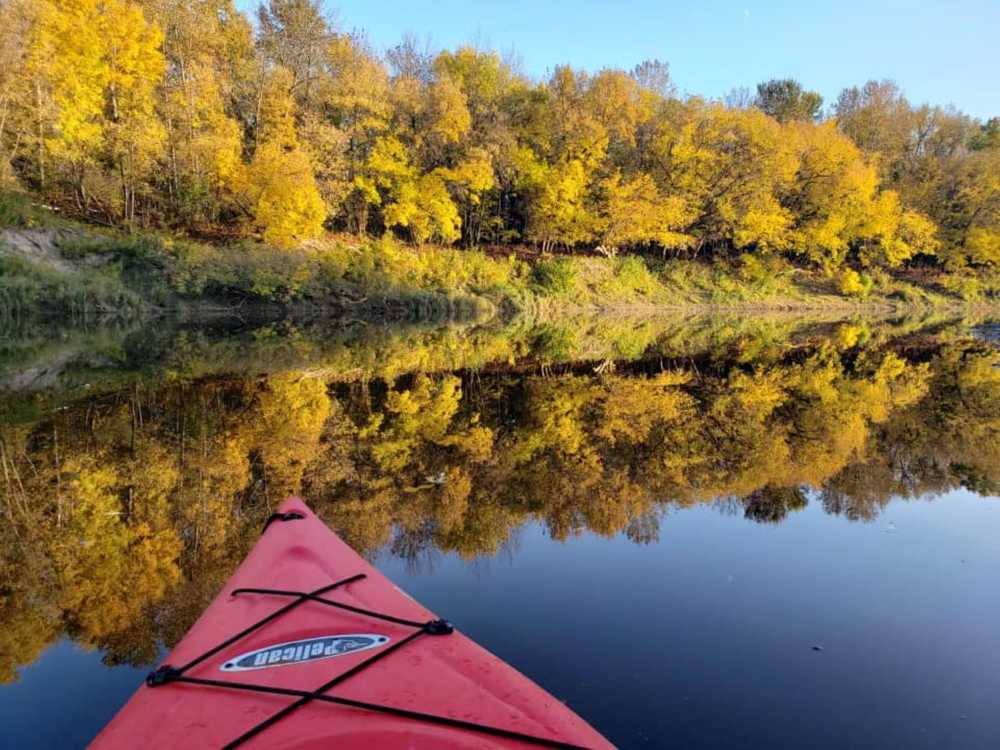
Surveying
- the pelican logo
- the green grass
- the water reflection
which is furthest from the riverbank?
the pelican logo

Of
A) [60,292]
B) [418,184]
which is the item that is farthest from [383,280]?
[60,292]

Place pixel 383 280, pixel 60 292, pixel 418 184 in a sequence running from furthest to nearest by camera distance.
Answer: pixel 418 184
pixel 383 280
pixel 60 292

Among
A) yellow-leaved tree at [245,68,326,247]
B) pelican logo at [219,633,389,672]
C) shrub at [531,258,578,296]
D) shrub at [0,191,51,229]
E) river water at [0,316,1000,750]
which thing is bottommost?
river water at [0,316,1000,750]

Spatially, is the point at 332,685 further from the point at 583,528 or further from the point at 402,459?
the point at 402,459

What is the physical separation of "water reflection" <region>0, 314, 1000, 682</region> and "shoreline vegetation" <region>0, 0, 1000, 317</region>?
11.4 meters

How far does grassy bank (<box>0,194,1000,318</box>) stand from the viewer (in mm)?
18234

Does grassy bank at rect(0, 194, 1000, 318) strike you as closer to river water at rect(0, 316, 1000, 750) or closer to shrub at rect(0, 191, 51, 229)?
shrub at rect(0, 191, 51, 229)

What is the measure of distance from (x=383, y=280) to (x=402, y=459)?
58.8 ft

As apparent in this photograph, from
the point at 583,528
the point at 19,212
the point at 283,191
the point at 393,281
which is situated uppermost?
the point at 283,191

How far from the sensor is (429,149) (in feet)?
91.6

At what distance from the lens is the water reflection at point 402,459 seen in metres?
4.33

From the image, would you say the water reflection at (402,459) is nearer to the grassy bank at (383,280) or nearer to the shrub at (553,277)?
the grassy bank at (383,280)

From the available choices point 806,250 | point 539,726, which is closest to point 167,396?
point 539,726

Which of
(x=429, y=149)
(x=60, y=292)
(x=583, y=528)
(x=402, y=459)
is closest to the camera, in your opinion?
(x=583, y=528)
